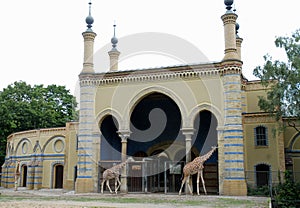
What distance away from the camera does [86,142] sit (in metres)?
21.9

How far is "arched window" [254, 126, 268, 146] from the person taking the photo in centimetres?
2153

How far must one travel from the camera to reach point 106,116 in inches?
881

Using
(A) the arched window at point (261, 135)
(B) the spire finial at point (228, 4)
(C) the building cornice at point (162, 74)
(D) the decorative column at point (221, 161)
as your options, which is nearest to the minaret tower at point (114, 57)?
(C) the building cornice at point (162, 74)

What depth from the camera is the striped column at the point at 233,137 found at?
1848cm

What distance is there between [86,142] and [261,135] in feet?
34.3

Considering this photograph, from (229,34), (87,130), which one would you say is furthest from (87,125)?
(229,34)

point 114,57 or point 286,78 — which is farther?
point 114,57

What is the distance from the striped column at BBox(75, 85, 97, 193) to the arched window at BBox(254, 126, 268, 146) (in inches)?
384

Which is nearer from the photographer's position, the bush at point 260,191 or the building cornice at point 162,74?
the bush at point 260,191

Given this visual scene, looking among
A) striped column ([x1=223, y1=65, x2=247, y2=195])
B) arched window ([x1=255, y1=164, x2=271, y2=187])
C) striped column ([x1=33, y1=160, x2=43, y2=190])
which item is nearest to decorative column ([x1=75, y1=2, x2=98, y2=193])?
striped column ([x1=33, y1=160, x2=43, y2=190])

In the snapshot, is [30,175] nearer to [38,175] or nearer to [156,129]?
[38,175]

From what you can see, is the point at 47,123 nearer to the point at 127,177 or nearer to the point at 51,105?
the point at 51,105

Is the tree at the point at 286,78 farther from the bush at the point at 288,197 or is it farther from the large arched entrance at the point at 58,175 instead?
the large arched entrance at the point at 58,175

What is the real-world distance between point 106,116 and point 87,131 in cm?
147
